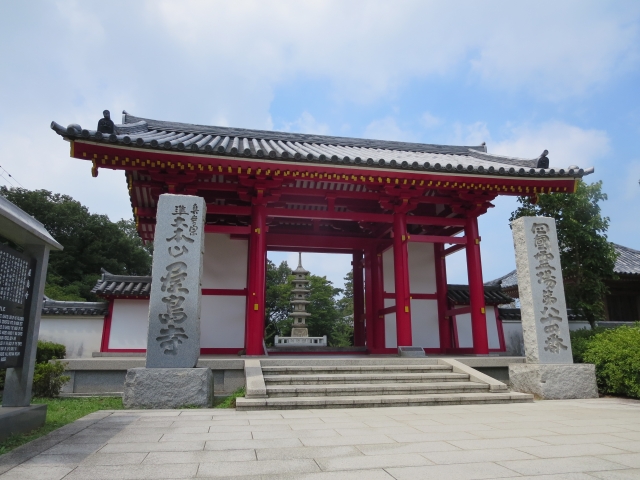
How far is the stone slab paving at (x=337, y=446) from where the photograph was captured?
3135 millimetres

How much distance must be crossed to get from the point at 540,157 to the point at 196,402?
364 inches

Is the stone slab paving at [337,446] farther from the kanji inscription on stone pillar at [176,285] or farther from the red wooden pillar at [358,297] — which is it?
the red wooden pillar at [358,297]

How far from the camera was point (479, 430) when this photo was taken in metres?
4.65

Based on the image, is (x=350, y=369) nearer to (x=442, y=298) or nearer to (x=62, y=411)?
(x=62, y=411)

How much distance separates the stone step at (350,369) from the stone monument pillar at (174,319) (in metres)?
1.23

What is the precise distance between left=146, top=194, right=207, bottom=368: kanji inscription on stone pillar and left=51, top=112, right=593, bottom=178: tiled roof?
161cm

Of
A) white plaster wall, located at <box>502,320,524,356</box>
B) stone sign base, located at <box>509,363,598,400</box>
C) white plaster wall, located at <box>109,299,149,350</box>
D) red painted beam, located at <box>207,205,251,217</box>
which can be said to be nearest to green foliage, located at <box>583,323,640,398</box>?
stone sign base, located at <box>509,363,598,400</box>

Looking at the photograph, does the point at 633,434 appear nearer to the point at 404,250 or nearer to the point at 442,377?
the point at 442,377

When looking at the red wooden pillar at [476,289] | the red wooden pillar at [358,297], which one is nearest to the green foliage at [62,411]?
the red wooden pillar at [476,289]

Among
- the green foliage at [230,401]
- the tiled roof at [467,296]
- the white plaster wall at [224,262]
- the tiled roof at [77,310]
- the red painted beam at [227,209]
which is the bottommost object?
the green foliage at [230,401]

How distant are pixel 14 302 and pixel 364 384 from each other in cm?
510

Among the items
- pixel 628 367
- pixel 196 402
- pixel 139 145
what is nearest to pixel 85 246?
pixel 139 145

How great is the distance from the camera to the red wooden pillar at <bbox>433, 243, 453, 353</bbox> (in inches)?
473

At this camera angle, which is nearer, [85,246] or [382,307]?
[382,307]
